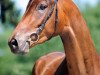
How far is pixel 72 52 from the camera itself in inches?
232

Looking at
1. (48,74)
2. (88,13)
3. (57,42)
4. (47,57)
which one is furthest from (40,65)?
(88,13)

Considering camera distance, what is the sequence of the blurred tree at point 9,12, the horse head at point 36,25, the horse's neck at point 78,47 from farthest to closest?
the blurred tree at point 9,12, the horse's neck at point 78,47, the horse head at point 36,25

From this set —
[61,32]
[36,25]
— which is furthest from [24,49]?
[61,32]

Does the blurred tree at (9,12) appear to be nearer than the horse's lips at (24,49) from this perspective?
No

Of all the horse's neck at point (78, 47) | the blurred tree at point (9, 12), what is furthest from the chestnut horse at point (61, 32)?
the blurred tree at point (9, 12)

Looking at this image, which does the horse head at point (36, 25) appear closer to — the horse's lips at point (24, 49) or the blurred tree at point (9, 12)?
the horse's lips at point (24, 49)

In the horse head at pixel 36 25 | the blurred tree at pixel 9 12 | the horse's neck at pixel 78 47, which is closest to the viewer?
the horse head at pixel 36 25

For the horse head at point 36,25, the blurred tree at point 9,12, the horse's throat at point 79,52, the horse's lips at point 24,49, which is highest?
the horse head at point 36,25

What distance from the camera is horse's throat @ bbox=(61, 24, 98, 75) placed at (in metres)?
5.86

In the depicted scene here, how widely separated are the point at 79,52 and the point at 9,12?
13673 mm

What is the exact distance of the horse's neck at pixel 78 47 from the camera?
5.86 metres

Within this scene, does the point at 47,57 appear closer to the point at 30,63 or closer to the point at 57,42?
the point at 57,42

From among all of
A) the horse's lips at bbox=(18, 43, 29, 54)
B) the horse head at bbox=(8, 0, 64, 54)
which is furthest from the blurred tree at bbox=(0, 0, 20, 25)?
the horse's lips at bbox=(18, 43, 29, 54)

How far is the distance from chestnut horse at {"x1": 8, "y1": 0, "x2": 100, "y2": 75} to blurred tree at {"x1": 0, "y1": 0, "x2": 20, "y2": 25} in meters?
12.8
